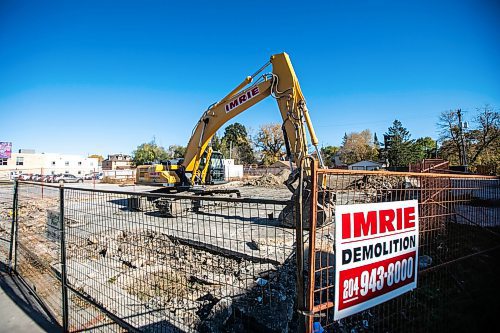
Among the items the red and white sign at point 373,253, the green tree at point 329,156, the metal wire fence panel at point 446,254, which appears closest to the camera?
the red and white sign at point 373,253

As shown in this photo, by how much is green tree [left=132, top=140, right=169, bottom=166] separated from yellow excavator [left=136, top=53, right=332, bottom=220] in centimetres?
4611

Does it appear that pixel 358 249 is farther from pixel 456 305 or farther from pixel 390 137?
pixel 390 137

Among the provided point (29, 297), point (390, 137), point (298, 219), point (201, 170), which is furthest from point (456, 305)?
point (390, 137)

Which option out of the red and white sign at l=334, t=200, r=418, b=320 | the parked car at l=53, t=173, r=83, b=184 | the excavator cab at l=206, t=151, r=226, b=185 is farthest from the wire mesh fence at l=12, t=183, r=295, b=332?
the parked car at l=53, t=173, r=83, b=184

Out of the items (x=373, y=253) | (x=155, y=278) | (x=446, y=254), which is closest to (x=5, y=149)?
(x=155, y=278)

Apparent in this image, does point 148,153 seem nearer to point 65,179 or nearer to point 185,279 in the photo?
point 65,179

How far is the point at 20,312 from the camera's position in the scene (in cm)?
375

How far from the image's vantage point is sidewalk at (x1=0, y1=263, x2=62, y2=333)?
3.42m

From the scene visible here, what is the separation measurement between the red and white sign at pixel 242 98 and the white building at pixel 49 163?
1843 inches

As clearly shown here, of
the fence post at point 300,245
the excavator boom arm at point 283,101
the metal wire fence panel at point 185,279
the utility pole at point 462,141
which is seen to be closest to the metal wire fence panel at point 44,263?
the metal wire fence panel at point 185,279

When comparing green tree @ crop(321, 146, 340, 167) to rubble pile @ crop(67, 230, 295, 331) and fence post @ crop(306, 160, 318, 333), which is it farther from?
fence post @ crop(306, 160, 318, 333)

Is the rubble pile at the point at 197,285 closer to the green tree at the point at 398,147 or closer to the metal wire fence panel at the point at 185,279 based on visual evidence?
the metal wire fence panel at the point at 185,279

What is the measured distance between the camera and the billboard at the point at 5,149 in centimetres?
4241

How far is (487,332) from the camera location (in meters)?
3.46
